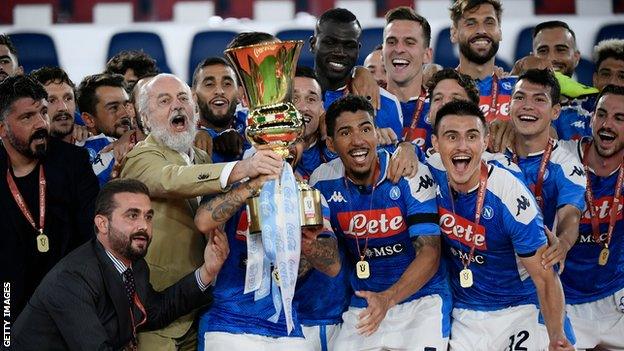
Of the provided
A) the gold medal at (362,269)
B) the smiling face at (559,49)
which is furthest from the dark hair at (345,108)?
the smiling face at (559,49)

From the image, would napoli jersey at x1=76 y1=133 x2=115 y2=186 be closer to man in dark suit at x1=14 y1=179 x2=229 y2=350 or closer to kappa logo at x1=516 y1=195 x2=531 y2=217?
man in dark suit at x1=14 y1=179 x2=229 y2=350

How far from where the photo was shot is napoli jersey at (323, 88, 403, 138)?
22.2 ft

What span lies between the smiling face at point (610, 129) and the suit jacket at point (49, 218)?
2802 mm

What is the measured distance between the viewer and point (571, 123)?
292 inches

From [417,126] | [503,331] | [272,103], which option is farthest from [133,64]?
[503,331]

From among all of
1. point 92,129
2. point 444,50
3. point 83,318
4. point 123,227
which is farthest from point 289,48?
point 444,50

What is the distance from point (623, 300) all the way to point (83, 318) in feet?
10.8

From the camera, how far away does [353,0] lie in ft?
33.5

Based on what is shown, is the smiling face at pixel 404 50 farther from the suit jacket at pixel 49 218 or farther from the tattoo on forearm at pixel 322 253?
the suit jacket at pixel 49 218

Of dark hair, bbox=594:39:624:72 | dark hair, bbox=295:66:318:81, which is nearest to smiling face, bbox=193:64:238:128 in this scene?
dark hair, bbox=295:66:318:81

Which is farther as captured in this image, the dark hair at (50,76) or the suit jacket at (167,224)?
the dark hair at (50,76)

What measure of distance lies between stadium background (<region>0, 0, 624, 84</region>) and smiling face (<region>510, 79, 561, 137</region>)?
3.40 metres

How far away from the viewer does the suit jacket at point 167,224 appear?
18.5 ft

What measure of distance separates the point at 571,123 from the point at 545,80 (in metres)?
0.95
